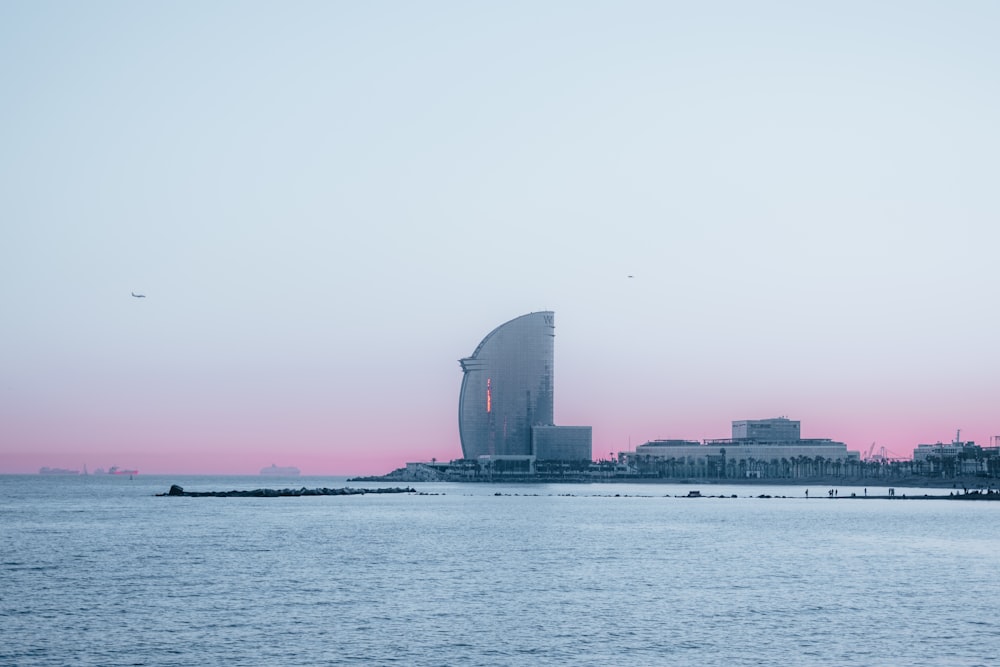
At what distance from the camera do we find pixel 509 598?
57062 mm

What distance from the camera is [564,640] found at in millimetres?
45531

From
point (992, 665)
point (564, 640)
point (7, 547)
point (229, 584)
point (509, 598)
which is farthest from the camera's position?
point (7, 547)

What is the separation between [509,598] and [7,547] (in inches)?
1904

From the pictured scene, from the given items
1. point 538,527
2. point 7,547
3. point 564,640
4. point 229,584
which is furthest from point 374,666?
point 538,527

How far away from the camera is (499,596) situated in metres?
57.8

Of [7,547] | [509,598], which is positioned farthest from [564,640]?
[7,547]

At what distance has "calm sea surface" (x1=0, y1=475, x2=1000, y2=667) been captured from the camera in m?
43.1

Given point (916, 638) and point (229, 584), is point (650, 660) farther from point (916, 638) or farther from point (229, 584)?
point (229, 584)

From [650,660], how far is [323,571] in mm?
32275

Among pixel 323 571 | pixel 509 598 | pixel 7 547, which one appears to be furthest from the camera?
pixel 7 547

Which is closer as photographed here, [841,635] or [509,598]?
[841,635]

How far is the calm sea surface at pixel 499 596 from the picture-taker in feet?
141

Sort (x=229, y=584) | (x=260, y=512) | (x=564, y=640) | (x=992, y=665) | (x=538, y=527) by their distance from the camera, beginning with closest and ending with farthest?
(x=992, y=665) → (x=564, y=640) → (x=229, y=584) → (x=538, y=527) → (x=260, y=512)

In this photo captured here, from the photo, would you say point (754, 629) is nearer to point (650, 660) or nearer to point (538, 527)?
point (650, 660)
